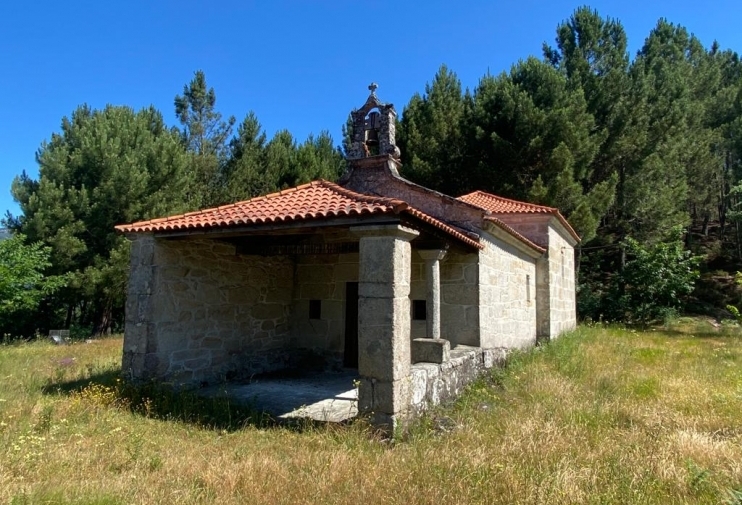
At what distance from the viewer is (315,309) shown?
9008 mm

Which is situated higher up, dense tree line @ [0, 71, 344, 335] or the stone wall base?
dense tree line @ [0, 71, 344, 335]

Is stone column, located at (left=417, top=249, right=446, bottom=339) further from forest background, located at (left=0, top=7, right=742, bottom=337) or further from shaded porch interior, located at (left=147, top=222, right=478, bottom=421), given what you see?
forest background, located at (left=0, top=7, right=742, bottom=337)

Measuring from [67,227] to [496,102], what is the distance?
15025 mm

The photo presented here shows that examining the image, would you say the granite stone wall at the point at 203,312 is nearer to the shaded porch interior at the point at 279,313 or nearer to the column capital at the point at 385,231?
the shaded porch interior at the point at 279,313

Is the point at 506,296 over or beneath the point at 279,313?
over

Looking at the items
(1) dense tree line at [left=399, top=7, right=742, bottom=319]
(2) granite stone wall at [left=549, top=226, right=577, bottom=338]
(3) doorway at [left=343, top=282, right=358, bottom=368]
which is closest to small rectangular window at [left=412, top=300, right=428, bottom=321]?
(3) doorway at [left=343, top=282, right=358, bottom=368]

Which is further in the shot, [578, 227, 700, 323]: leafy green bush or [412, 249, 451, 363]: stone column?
[578, 227, 700, 323]: leafy green bush

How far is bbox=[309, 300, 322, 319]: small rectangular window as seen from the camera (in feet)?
29.4

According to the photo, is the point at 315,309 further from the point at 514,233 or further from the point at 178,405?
the point at 514,233

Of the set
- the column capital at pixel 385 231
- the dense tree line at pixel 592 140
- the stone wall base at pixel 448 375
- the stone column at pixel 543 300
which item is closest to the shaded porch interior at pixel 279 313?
the stone wall base at pixel 448 375

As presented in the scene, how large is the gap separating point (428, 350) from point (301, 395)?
6.58 ft

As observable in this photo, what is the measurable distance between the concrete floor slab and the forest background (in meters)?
9.92

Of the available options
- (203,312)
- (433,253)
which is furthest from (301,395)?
(433,253)

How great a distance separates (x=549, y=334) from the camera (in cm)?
1084
